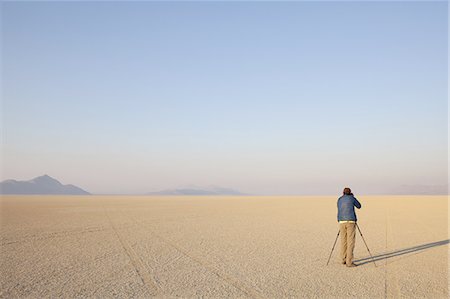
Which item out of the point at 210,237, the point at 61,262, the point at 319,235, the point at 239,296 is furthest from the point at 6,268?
the point at 319,235

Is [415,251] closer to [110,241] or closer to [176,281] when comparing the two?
[176,281]

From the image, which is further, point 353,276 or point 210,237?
point 210,237

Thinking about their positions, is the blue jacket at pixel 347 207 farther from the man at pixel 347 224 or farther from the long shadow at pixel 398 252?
the long shadow at pixel 398 252

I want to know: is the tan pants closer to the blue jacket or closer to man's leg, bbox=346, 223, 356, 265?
man's leg, bbox=346, 223, 356, 265

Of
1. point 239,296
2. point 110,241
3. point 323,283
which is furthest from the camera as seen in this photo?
point 110,241

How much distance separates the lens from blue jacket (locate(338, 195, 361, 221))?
10703mm

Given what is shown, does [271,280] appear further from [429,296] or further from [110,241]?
[110,241]

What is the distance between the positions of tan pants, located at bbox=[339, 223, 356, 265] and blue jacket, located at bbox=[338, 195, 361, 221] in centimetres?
20

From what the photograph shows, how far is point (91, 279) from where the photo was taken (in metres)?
9.36

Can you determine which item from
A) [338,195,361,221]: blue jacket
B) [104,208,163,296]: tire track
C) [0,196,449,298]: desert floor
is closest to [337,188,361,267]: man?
[338,195,361,221]: blue jacket

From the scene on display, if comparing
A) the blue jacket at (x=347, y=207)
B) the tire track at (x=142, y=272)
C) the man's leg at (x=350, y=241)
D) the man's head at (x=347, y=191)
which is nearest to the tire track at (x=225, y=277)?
the tire track at (x=142, y=272)

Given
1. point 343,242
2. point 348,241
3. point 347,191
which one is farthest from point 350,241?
point 347,191

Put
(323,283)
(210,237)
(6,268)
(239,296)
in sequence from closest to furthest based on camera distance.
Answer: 1. (239,296)
2. (323,283)
3. (6,268)
4. (210,237)

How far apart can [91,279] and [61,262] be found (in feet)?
8.39
